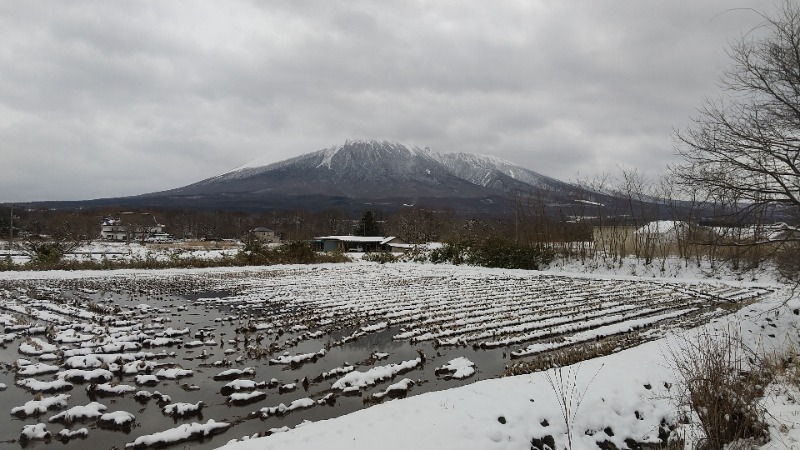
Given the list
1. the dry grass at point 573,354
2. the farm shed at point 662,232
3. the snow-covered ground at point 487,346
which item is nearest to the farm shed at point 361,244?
the farm shed at point 662,232

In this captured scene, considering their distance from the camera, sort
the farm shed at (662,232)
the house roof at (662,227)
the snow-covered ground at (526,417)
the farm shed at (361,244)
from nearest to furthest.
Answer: the snow-covered ground at (526,417) < the farm shed at (662,232) < the house roof at (662,227) < the farm shed at (361,244)

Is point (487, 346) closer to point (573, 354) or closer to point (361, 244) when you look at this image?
point (573, 354)

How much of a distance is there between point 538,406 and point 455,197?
6478 inches

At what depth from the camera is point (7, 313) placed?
1200 cm

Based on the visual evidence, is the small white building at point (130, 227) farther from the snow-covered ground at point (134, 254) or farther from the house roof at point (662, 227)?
the house roof at point (662, 227)

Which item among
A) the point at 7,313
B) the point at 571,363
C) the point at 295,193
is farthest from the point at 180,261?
the point at 295,193

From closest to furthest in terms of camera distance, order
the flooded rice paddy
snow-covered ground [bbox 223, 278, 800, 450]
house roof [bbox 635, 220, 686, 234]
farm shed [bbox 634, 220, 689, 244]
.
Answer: snow-covered ground [bbox 223, 278, 800, 450] → the flooded rice paddy → farm shed [bbox 634, 220, 689, 244] → house roof [bbox 635, 220, 686, 234]

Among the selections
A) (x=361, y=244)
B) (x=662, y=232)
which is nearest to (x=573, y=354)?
(x=662, y=232)

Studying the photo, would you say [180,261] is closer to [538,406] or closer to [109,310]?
[109,310]

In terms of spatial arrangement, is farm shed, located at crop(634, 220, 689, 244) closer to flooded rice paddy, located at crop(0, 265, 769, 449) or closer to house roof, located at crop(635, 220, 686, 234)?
house roof, located at crop(635, 220, 686, 234)

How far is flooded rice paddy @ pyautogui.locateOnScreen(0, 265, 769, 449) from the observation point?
5.52 meters

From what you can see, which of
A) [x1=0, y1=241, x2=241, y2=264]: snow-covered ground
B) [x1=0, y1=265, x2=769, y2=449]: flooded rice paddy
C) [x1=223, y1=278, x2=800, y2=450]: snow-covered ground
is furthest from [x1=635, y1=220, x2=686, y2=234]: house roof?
[x1=0, y1=241, x2=241, y2=264]: snow-covered ground

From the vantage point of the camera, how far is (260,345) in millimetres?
8953

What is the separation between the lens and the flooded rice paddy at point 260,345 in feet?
18.1
